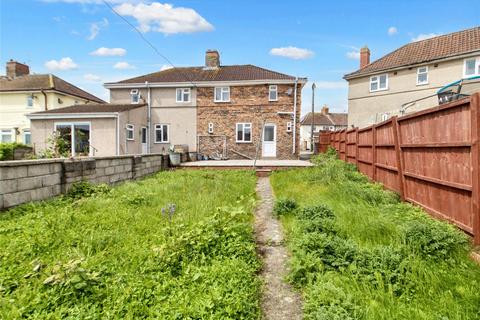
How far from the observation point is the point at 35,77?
26969 millimetres

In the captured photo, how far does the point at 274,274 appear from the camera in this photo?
3053 mm

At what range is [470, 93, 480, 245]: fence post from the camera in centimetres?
311

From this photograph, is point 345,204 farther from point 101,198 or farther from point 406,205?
point 101,198

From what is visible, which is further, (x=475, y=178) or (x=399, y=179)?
(x=399, y=179)

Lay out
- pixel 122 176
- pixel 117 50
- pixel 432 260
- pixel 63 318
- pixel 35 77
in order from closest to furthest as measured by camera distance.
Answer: pixel 63 318 → pixel 432 260 → pixel 122 176 → pixel 117 50 → pixel 35 77

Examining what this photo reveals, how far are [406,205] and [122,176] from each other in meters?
7.84

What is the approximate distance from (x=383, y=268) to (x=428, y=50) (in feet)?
72.4

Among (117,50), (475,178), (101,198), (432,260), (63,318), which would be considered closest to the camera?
(63,318)

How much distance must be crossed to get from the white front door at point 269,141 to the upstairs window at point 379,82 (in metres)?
8.39

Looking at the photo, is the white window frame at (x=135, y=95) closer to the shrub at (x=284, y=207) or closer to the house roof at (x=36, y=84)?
the house roof at (x=36, y=84)

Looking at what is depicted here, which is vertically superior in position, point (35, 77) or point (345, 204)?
point (35, 77)

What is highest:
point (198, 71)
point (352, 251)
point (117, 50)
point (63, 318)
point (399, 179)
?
point (198, 71)

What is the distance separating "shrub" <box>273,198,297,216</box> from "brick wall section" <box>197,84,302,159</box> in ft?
47.0

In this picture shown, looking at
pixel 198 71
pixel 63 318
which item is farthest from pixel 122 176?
pixel 198 71
